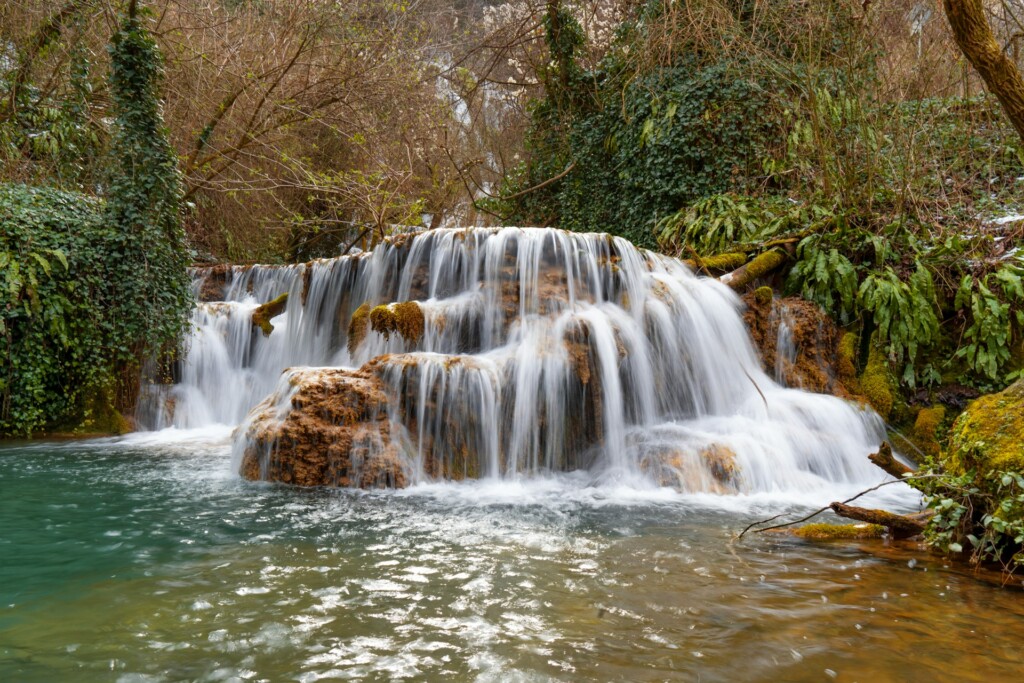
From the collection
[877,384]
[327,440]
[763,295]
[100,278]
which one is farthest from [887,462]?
[100,278]

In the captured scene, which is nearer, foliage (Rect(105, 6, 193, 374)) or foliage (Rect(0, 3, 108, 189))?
foliage (Rect(105, 6, 193, 374))

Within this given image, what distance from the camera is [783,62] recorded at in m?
12.8

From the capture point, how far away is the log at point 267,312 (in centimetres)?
1230

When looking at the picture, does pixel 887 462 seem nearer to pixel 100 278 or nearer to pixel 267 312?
pixel 267 312

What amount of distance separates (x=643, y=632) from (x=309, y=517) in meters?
3.24

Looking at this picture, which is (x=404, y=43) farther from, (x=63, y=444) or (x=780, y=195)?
(x=63, y=444)

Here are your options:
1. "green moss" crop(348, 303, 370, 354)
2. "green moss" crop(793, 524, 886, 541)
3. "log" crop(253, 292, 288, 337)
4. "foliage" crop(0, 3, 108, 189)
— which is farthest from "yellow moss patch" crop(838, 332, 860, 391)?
"foliage" crop(0, 3, 108, 189)

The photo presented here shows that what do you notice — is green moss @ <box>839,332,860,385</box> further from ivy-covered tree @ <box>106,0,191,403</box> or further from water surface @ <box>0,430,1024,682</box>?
ivy-covered tree @ <box>106,0,191,403</box>

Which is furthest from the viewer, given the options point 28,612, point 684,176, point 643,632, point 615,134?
point 615,134

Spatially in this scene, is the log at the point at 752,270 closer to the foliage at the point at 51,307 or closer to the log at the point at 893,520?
the log at the point at 893,520

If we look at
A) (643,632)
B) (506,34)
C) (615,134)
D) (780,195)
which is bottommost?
(643,632)

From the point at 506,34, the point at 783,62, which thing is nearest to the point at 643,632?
the point at 783,62

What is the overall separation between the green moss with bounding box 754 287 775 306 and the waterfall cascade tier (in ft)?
1.16

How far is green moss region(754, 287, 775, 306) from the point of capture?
9953mm
